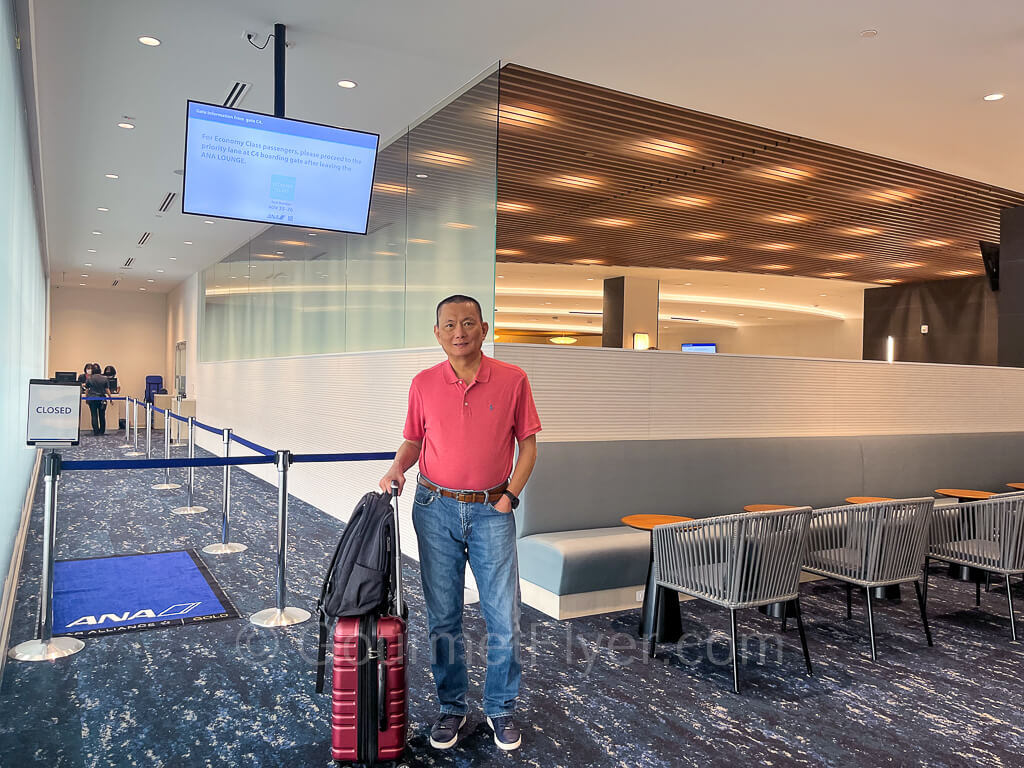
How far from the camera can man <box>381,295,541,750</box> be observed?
9.13 ft

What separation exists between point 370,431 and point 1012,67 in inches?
215

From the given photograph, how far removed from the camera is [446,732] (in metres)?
2.81

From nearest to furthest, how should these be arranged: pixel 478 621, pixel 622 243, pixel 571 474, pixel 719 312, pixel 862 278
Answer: pixel 478 621, pixel 571 474, pixel 622 243, pixel 862 278, pixel 719 312

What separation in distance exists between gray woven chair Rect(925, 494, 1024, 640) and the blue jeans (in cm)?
299

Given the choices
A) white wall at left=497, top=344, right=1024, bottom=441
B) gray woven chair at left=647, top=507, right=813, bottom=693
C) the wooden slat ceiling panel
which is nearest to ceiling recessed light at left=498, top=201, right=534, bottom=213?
the wooden slat ceiling panel

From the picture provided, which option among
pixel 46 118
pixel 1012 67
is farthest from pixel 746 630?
pixel 46 118

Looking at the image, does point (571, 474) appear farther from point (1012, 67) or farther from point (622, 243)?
point (622, 243)

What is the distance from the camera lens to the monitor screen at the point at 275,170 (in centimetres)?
440

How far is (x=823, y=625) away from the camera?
446 cm

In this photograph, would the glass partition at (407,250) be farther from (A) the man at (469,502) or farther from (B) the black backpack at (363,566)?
(B) the black backpack at (363,566)

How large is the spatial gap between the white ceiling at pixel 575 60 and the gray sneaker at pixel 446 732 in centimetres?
369

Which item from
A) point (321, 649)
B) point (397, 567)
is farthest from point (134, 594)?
point (397, 567)

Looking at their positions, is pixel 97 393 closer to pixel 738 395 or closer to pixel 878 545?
pixel 738 395

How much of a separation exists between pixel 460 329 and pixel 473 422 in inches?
13.7
